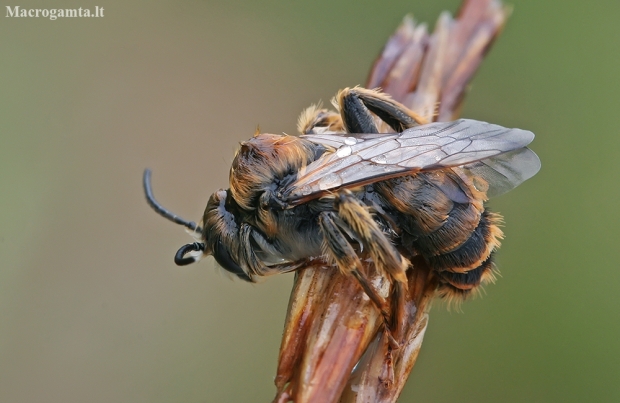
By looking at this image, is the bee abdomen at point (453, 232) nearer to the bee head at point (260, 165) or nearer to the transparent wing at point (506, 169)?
the transparent wing at point (506, 169)

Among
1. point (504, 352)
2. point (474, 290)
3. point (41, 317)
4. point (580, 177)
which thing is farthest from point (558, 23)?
point (41, 317)

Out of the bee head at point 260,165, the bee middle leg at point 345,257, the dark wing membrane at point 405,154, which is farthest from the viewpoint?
the bee head at point 260,165

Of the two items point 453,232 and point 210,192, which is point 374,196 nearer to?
point 453,232

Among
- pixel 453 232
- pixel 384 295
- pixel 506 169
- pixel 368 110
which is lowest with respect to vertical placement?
pixel 384 295

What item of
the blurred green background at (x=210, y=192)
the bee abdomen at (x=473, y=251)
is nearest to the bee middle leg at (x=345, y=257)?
the bee abdomen at (x=473, y=251)

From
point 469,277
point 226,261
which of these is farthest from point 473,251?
point 226,261

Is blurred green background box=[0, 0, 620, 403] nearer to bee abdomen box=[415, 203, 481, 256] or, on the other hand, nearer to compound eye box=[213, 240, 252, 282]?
bee abdomen box=[415, 203, 481, 256]
